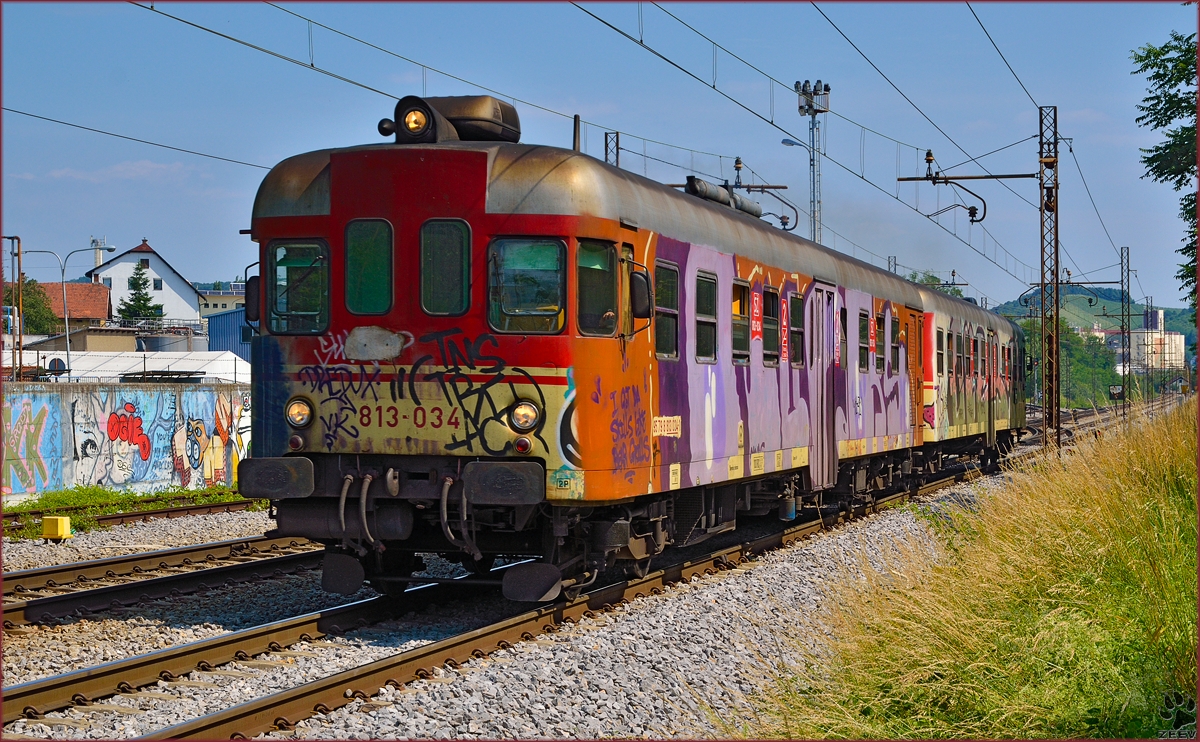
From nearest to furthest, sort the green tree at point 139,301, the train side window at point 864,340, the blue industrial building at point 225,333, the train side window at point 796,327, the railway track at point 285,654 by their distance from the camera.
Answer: the railway track at point 285,654 → the train side window at point 796,327 → the train side window at point 864,340 → the blue industrial building at point 225,333 → the green tree at point 139,301

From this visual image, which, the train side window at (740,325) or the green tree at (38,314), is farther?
the green tree at (38,314)

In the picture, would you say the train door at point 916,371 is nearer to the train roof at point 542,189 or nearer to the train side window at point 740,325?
the train side window at point 740,325

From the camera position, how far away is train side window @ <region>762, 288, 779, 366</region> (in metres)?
12.6

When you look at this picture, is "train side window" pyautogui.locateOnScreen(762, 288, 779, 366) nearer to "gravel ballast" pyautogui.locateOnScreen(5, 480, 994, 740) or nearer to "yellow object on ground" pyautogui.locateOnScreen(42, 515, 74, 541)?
"gravel ballast" pyautogui.locateOnScreen(5, 480, 994, 740)

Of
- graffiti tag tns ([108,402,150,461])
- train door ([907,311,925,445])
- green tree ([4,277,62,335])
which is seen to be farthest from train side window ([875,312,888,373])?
green tree ([4,277,62,335])

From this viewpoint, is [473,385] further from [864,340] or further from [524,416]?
[864,340]

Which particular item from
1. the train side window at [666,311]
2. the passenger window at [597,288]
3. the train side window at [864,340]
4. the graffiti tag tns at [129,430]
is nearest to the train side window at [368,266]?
the passenger window at [597,288]

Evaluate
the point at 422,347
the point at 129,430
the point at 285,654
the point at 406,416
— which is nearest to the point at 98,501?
the point at 129,430

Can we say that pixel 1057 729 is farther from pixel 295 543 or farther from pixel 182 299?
pixel 182 299

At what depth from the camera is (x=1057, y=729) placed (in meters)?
6.05

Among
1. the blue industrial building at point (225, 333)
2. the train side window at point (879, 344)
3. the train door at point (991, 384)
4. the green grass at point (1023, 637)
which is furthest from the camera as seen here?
the blue industrial building at point (225, 333)

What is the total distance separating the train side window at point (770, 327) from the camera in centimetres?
1262

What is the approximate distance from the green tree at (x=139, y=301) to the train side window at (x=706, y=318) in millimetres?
92652

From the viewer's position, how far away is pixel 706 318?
36.1 feet
